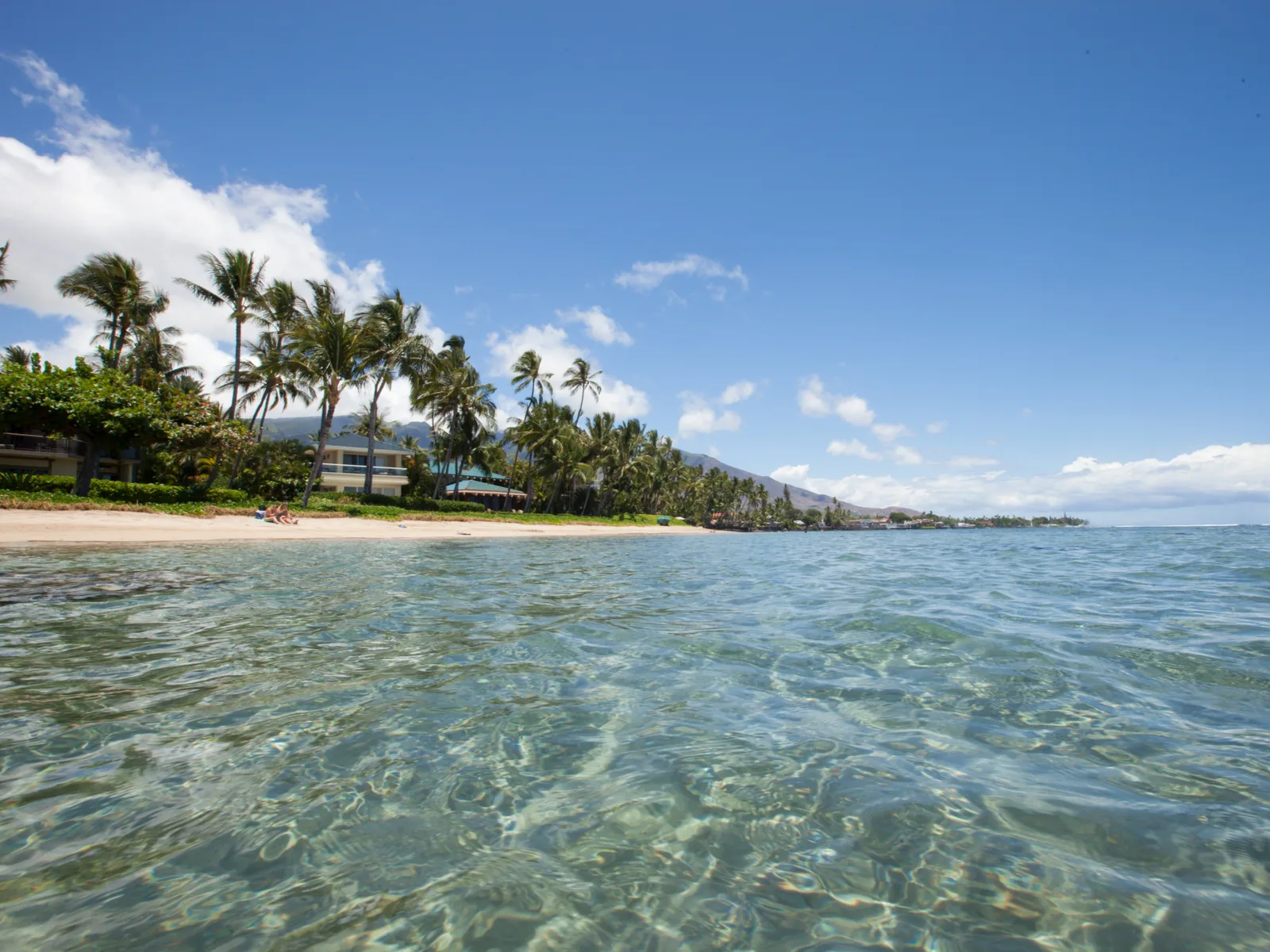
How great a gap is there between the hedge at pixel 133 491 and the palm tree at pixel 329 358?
4640 millimetres

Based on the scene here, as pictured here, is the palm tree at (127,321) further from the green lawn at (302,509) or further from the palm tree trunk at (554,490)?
the palm tree trunk at (554,490)

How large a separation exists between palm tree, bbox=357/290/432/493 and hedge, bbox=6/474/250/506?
9.07 metres

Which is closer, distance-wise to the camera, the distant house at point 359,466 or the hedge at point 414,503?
the hedge at point 414,503

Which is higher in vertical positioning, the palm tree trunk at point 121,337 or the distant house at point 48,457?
the palm tree trunk at point 121,337

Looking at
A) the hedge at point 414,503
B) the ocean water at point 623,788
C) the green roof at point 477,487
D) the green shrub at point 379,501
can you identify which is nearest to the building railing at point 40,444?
the green shrub at point 379,501

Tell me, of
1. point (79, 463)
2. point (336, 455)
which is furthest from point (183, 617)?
point (336, 455)

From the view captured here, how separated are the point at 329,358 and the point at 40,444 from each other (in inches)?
651

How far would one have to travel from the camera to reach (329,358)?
35.5m

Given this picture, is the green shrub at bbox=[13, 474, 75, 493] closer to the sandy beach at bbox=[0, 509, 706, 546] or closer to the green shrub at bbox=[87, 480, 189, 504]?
the green shrub at bbox=[87, 480, 189, 504]

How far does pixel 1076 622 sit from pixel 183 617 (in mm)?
11969

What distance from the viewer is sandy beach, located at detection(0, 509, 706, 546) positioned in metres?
19.3

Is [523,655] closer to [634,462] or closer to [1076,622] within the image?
[1076,622]

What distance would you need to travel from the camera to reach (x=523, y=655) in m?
6.50

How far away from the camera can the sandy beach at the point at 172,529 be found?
19.3 m
